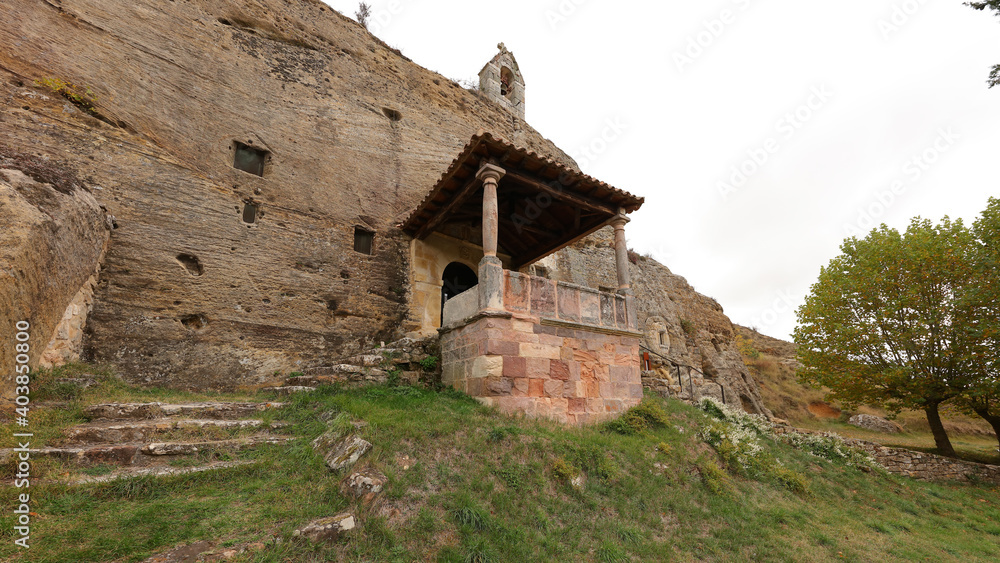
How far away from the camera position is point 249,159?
9.70 meters

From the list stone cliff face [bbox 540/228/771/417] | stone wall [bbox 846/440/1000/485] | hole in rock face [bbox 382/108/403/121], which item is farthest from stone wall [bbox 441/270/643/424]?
stone wall [bbox 846/440/1000/485]

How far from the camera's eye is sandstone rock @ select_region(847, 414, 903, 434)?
18734mm

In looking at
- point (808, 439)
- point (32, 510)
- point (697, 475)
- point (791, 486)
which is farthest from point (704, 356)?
point (32, 510)

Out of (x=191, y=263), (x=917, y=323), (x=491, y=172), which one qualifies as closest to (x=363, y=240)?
(x=191, y=263)

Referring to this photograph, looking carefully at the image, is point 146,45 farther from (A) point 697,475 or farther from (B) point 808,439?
(B) point 808,439

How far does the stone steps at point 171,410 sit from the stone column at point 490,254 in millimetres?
3417

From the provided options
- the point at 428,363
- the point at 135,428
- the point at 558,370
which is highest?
the point at 428,363

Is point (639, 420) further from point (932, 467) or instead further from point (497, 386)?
point (932, 467)

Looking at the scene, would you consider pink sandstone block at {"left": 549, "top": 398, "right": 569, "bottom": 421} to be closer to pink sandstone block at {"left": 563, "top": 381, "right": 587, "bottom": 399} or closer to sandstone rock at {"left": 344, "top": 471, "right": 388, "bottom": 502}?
pink sandstone block at {"left": 563, "top": 381, "right": 587, "bottom": 399}

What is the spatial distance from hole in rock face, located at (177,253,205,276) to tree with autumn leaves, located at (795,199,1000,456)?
16.6 m

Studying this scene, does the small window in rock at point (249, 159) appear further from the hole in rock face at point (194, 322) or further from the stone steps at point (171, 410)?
the stone steps at point (171, 410)

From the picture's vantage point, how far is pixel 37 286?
5336 mm

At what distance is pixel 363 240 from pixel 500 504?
7.77 m

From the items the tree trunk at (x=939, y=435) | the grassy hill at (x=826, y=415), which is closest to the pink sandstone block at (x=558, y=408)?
the tree trunk at (x=939, y=435)
